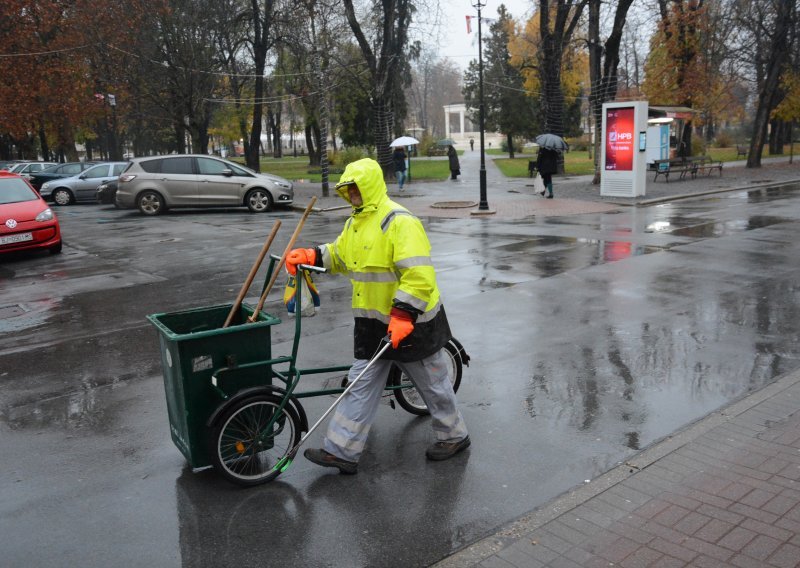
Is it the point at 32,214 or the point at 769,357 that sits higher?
the point at 32,214

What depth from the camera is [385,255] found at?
427 centimetres

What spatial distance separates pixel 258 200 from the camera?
2075 cm

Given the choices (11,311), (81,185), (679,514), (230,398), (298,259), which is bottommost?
(679,514)

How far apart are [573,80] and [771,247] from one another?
156ft

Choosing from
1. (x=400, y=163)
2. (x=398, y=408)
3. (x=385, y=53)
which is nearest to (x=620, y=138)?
(x=400, y=163)

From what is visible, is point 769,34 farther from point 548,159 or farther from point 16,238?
point 16,238

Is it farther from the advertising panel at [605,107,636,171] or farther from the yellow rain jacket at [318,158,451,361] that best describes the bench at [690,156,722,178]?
the yellow rain jacket at [318,158,451,361]

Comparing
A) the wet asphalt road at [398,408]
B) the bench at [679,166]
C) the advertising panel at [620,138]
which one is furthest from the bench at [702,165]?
the wet asphalt road at [398,408]

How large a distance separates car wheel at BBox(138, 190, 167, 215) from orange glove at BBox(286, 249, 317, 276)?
1752 centimetres

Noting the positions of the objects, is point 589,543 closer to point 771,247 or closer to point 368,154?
point 771,247

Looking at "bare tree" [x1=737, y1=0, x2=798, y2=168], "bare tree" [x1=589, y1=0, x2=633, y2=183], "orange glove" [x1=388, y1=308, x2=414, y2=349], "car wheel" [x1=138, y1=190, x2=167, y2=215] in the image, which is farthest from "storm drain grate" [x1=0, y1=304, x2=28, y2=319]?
"bare tree" [x1=737, y1=0, x2=798, y2=168]

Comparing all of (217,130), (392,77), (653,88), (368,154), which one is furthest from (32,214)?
(217,130)

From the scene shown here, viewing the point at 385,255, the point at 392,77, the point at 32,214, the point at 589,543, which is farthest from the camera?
the point at 392,77

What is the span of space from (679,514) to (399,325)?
1.77m
